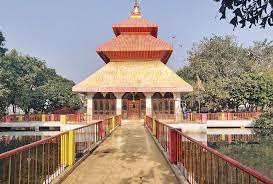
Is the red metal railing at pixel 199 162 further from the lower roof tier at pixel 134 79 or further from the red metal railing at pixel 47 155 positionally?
the lower roof tier at pixel 134 79

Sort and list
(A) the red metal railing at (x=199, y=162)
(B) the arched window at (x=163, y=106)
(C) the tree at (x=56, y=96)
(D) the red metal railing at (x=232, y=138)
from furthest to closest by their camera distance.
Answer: (C) the tree at (x=56, y=96) < (B) the arched window at (x=163, y=106) < (D) the red metal railing at (x=232, y=138) < (A) the red metal railing at (x=199, y=162)

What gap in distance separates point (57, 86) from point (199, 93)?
22.0 meters

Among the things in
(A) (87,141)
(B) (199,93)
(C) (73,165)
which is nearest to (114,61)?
(B) (199,93)

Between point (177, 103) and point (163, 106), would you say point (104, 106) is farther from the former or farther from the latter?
point (177, 103)

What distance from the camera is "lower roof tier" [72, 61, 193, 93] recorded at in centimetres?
3656

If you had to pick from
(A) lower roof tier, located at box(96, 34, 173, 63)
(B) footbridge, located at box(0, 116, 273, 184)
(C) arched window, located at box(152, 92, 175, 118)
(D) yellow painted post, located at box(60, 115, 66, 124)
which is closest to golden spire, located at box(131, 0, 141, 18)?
(A) lower roof tier, located at box(96, 34, 173, 63)

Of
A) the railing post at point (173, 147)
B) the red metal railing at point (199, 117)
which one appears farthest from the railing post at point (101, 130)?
the red metal railing at point (199, 117)

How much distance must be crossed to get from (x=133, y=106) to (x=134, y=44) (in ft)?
22.7

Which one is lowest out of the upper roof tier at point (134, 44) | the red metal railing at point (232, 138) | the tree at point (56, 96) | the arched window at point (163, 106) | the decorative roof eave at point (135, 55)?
the red metal railing at point (232, 138)

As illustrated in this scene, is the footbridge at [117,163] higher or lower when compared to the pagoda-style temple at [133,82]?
lower

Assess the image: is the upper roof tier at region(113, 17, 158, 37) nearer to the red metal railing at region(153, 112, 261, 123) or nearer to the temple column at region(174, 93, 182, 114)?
the temple column at region(174, 93, 182, 114)

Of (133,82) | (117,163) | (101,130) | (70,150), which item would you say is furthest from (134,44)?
(70,150)

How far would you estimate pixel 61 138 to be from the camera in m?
9.22

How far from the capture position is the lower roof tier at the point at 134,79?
120 ft
